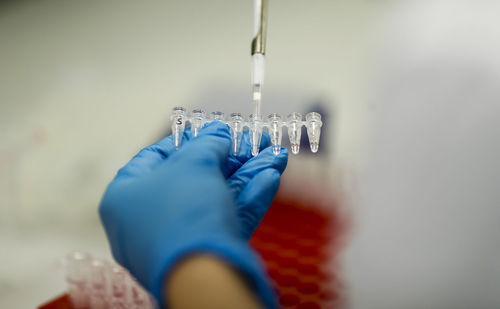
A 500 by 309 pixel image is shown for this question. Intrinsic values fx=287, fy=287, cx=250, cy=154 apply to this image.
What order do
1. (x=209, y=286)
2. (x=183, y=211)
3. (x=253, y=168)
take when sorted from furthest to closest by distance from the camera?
(x=253, y=168), (x=183, y=211), (x=209, y=286)

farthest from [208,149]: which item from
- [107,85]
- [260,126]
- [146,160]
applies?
[107,85]

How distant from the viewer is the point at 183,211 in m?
0.45

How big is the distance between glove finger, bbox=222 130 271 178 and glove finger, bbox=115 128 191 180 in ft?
0.60

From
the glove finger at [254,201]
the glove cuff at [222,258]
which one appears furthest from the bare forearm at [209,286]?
the glove finger at [254,201]

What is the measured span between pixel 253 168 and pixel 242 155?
0.12 m

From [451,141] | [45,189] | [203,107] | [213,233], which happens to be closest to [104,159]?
Answer: [45,189]

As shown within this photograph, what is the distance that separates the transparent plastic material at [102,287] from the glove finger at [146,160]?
703mm

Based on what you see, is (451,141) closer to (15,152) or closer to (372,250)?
(372,250)

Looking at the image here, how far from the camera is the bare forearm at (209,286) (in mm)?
346

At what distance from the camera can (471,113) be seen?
1227 mm

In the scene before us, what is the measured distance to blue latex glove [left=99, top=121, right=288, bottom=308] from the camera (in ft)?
1.19

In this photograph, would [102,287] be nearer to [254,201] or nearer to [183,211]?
[254,201]

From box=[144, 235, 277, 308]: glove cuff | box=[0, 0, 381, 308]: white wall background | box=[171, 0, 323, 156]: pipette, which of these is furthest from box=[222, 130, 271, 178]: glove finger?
box=[144, 235, 277, 308]: glove cuff

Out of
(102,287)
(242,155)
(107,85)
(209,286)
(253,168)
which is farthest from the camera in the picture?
(107,85)
